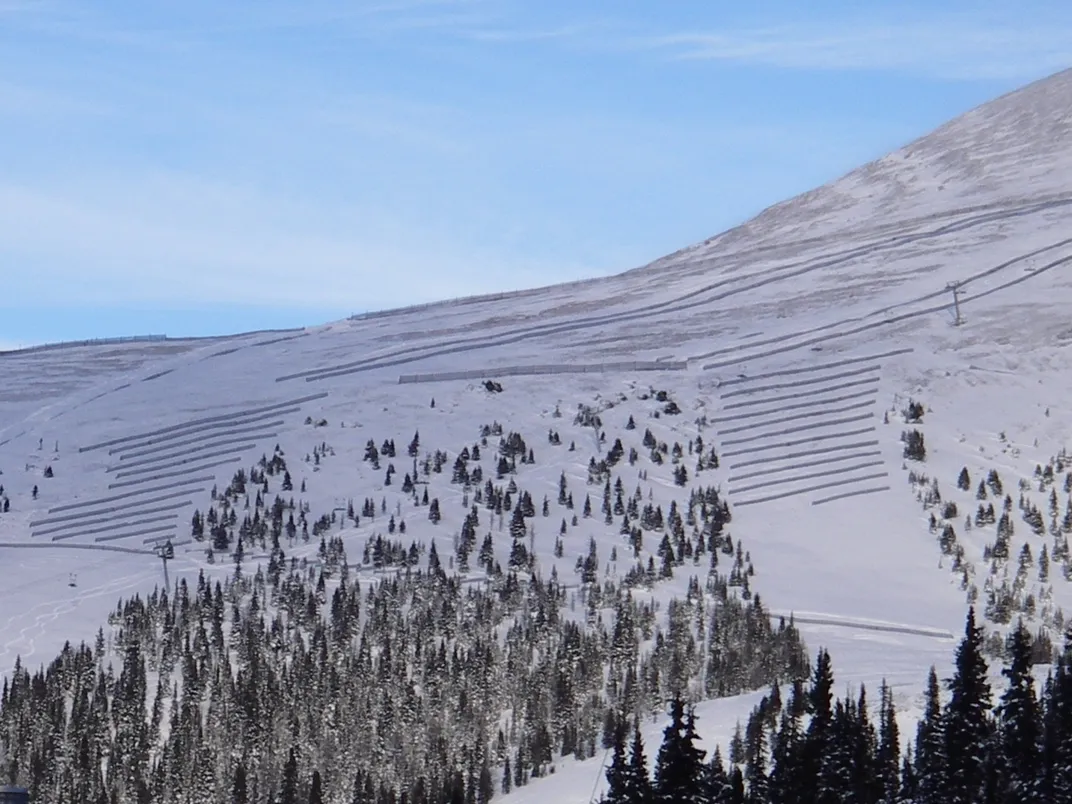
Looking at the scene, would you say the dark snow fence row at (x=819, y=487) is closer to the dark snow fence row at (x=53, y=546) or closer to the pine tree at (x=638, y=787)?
the dark snow fence row at (x=53, y=546)

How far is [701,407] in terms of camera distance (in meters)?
186

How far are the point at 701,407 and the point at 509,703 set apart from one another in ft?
223

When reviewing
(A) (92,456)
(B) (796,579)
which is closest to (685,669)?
(B) (796,579)

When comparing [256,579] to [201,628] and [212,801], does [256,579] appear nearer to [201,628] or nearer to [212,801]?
[201,628]

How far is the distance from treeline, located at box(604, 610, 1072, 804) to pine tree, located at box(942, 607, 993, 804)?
4cm

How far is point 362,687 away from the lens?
12306cm

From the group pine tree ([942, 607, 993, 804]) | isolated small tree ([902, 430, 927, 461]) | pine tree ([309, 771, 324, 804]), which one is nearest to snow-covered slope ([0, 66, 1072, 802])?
isolated small tree ([902, 430, 927, 461])

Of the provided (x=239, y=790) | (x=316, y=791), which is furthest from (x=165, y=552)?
(x=316, y=791)

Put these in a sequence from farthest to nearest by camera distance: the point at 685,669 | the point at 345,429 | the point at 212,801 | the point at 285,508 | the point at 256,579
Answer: the point at 345,429
the point at 285,508
the point at 256,579
the point at 685,669
the point at 212,801

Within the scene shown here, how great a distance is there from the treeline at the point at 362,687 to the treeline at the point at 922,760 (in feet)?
103

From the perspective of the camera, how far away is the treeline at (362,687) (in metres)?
116

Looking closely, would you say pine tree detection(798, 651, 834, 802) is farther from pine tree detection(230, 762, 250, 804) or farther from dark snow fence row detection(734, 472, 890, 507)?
dark snow fence row detection(734, 472, 890, 507)

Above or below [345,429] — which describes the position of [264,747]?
below

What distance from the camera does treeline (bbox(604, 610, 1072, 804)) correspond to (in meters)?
72.4
